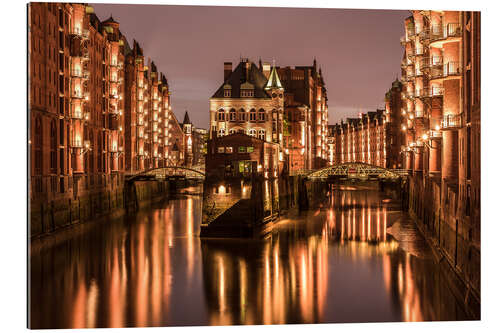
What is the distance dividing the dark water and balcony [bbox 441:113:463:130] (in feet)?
20.7

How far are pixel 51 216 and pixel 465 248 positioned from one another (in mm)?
22732

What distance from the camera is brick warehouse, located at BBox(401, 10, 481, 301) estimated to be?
19109 millimetres

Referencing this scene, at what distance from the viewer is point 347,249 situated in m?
34.4

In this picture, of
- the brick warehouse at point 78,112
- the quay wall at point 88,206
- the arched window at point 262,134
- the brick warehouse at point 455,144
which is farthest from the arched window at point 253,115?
the brick warehouse at point 455,144

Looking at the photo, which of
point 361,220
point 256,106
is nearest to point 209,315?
point 361,220

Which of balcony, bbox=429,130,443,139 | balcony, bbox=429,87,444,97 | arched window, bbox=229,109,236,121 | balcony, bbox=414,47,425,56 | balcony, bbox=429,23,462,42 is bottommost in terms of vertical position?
balcony, bbox=429,130,443,139

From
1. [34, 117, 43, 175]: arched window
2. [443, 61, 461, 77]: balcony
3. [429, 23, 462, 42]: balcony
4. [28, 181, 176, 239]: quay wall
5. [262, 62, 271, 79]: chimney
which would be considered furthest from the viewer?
[262, 62, 271, 79]: chimney

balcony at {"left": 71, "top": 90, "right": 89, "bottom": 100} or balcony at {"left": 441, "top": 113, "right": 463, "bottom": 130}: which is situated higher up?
balcony at {"left": 71, "top": 90, "right": 89, "bottom": 100}

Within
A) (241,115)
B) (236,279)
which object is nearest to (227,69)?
(241,115)

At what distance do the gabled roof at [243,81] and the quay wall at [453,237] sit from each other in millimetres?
21127

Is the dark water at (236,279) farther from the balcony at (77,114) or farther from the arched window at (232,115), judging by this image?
the arched window at (232,115)

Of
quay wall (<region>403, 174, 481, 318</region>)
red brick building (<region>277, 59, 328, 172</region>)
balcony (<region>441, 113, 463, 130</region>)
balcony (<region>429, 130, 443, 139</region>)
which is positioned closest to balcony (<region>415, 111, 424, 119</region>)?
quay wall (<region>403, 174, 481, 318</region>)

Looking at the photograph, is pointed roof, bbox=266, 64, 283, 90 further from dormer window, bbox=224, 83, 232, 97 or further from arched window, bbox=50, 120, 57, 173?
arched window, bbox=50, 120, 57, 173

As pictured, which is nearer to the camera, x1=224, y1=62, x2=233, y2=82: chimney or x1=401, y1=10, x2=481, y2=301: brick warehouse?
x1=401, y1=10, x2=481, y2=301: brick warehouse
